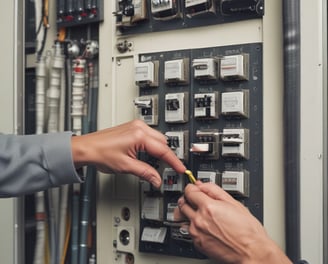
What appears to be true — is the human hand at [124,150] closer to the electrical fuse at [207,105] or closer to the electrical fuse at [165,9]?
the electrical fuse at [207,105]

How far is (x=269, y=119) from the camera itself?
136 cm

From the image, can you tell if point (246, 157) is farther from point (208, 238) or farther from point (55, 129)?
point (55, 129)

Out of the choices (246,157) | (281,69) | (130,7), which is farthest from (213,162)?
(130,7)

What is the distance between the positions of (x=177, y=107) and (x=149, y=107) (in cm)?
10

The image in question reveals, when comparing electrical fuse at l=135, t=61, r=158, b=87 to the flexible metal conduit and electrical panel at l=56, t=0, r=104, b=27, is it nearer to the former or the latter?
electrical panel at l=56, t=0, r=104, b=27

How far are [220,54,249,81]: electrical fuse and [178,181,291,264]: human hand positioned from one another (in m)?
0.36

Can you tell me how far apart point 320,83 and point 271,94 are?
0.47 ft

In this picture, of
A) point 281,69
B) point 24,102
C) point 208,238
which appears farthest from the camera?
point 24,102

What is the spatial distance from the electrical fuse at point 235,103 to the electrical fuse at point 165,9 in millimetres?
315

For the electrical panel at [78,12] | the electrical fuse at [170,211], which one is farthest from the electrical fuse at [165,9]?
the electrical fuse at [170,211]

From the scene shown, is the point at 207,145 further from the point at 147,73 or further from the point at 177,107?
the point at 147,73

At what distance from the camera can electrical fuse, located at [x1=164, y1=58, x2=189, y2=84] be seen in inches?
57.1

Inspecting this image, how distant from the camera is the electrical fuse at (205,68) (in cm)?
140

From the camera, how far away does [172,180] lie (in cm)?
146
